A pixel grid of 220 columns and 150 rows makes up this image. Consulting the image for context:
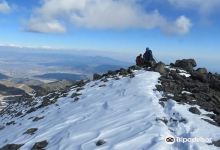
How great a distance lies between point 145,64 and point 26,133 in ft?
69.4

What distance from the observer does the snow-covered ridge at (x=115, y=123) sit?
55.2 ft

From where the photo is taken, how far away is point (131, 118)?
1992 cm

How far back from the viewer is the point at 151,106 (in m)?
21.6

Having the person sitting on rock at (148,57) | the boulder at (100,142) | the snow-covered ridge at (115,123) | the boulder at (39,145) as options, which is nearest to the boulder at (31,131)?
the snow-covered ridge at (115,123)

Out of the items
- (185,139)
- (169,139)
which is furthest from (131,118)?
(185,139)

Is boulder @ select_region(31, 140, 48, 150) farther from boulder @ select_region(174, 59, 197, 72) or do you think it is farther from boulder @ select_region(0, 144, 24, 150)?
boulder @ select_region(174, 59, 197, 72)

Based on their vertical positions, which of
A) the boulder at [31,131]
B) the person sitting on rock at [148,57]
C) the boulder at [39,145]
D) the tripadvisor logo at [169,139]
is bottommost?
the boulder at [31,131]

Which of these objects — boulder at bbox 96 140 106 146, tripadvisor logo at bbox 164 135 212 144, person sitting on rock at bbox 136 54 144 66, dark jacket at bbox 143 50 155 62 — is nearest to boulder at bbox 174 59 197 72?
dark jacket at bbox 143 50 155 62

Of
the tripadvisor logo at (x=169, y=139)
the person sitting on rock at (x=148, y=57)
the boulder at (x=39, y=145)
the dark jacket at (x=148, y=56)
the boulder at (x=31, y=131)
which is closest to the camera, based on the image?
the tripadvisor logo at (x=169, y=139)

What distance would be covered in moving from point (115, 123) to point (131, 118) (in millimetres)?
1008

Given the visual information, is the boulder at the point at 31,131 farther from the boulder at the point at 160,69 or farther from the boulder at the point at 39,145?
the boulder at the point at 160,69

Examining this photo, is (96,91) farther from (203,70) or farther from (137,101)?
(203,70)

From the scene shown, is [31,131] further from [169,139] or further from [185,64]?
[185,64]

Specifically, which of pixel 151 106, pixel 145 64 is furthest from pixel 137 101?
pixel 145 64
